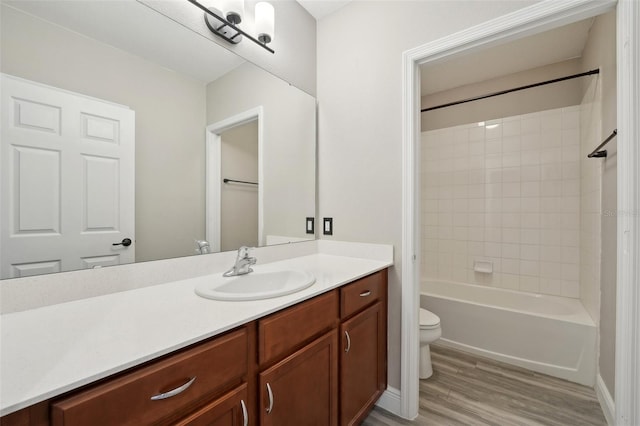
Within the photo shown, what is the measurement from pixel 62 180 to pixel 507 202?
325cm

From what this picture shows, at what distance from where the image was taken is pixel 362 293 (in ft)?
4.59

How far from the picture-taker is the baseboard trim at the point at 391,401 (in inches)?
63.1

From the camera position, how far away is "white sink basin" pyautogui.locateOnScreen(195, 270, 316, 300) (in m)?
1.05

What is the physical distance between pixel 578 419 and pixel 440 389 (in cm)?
71

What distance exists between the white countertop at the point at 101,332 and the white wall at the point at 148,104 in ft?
0.84

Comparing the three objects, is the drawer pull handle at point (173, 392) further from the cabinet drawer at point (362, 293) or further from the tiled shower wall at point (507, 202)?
the tiled shower wall at point (507, 202)

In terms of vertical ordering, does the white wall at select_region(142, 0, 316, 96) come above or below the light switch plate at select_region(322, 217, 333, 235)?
above

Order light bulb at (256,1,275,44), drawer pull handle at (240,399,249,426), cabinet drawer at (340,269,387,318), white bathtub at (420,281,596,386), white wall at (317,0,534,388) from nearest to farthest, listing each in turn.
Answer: drawer pull handle at (240,399,249,426) → cabinet drawer at (340,269,387,318) → light bulb at (256,1,275,44) → white wall at (317,0,534,388) → white bathtub at (420,281,596,386)

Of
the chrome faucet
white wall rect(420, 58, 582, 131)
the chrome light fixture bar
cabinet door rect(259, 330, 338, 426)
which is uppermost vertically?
white wall rect(420, 58, 582, 131)

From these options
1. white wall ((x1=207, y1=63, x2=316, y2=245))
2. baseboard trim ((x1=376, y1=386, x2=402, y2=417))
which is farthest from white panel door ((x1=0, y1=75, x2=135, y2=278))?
baseboard trim ((x1=376, y1=386, x2=402, y2=417))

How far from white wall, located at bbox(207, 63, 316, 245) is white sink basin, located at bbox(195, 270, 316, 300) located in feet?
1.22

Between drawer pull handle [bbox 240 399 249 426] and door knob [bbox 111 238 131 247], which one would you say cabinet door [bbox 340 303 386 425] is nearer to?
drawer pull handle [bbox 240 399 249 426]

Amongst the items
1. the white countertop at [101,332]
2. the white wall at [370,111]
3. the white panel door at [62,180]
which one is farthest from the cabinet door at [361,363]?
the white panel door at [62,180]

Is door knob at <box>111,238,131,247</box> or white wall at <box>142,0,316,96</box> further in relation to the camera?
white wall at <box>142,0,316,96</box>
